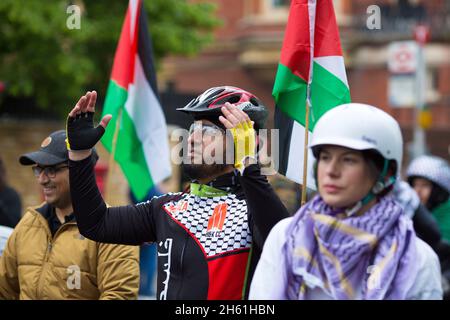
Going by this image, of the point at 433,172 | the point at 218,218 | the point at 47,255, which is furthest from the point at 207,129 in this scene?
the point at 433,172

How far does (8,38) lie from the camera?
15.5 meters

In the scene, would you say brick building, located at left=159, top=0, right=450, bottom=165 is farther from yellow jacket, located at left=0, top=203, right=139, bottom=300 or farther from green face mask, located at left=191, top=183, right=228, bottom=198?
green face mask, located at left=191, top=183, right=228, bottom=198

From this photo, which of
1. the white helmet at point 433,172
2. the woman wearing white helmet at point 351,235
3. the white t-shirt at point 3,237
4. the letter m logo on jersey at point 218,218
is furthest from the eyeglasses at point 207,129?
the white helmet at point 433,172

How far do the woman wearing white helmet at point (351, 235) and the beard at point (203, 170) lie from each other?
824 mm

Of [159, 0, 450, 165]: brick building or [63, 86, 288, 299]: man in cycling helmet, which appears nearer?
[63, 86, 288, 299]: man in cycling helmet

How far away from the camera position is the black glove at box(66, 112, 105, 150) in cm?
430

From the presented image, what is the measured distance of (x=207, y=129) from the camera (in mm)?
4297

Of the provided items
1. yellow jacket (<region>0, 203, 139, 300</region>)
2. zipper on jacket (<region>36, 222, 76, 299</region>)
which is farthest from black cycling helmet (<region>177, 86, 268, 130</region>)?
zipper on jacket (<region>36, 222, 76, 299</region>)

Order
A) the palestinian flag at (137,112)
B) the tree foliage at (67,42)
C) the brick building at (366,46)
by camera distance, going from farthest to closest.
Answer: the brick building at (366,46) → the tree foliage at (67,42) → the palestinian flag at (137,112)

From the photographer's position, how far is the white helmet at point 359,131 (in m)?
3.45

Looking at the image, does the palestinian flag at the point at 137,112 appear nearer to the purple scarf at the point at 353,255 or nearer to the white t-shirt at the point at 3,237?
the white t-shirt at the point at 3,237

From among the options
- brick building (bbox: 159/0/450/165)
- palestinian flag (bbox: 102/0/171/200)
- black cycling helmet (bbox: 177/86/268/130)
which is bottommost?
brick building (bbox: 159/0/450/165)

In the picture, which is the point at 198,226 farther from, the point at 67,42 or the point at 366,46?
the point at 366,46

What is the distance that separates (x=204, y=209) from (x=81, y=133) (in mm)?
613
